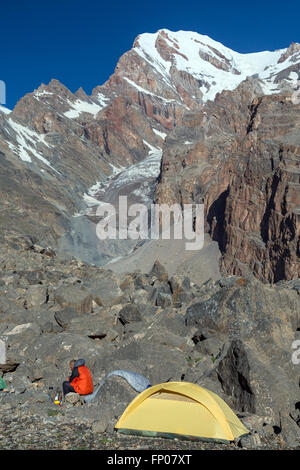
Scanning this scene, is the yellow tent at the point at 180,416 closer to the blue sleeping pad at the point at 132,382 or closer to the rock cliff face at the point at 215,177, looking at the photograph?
the blue sleeping pad at the point at 132,382

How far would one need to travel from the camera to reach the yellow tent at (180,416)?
847 centimetres

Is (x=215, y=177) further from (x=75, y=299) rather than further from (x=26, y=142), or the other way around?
(x=26, y=142)

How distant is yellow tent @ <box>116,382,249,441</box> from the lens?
8.47m

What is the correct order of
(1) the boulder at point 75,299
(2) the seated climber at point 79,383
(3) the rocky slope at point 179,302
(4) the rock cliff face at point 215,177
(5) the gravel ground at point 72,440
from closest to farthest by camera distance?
1. (5) the gravel ground at point 72,440
2. (3) the rocky slope at point 179,302
3. (2) the seated climber at point 79,383
4. (1) the boulder at point 75,299
5. (4) the rock cliff face at point 215,177

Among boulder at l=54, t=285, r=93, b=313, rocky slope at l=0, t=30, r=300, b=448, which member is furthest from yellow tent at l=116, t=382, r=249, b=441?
boulder at l=54, t=285, r=93, b=313

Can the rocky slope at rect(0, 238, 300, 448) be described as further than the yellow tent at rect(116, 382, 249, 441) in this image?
Yes

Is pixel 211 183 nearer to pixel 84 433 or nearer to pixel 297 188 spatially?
pixel 297 188

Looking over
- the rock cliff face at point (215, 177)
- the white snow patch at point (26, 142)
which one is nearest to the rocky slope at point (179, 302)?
the rock cliff face at point (215, 177)

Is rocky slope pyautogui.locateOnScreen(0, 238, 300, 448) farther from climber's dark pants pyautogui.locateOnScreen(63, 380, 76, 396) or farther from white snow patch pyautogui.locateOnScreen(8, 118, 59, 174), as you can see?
white snow patch pyautogui.locateOnScreen(8, 118, 59, 174)

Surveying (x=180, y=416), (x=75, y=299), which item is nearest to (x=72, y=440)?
(x=180, y=416)

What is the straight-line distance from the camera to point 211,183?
4031 inches

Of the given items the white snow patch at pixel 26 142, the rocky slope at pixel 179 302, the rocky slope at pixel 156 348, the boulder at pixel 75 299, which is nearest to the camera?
the rocky slope at pixel 156 348
